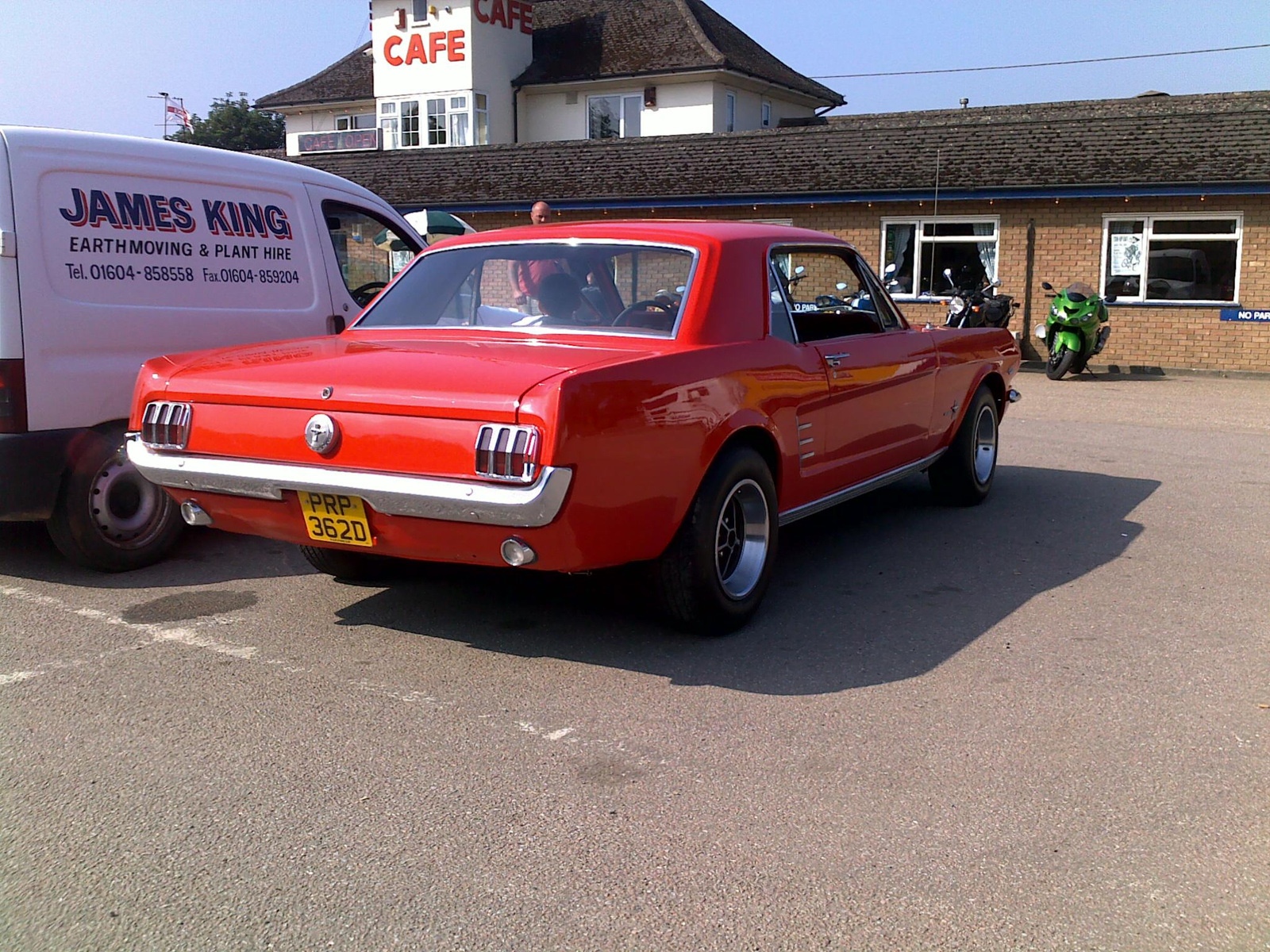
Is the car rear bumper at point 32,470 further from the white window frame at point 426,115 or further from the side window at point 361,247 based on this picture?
the white window frame at point 426,115

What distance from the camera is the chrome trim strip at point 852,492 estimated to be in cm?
528

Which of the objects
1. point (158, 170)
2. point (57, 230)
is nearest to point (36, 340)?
point (57, 230)

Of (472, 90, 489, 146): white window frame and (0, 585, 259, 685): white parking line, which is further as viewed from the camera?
(472, 90, 489, 146): white window frame

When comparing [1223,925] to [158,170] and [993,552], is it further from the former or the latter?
[158,170]

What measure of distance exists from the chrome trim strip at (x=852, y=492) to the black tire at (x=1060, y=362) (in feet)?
35.3

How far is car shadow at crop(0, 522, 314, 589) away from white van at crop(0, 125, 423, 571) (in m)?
0.13

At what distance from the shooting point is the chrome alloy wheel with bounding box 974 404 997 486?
25.1ft

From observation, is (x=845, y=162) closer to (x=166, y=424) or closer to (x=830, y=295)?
(x=830, y=295)

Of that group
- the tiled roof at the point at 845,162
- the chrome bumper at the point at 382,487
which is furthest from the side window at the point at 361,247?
the tiled roof at the point at 845,162

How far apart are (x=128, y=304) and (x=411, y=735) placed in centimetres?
310

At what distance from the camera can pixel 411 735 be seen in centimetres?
381

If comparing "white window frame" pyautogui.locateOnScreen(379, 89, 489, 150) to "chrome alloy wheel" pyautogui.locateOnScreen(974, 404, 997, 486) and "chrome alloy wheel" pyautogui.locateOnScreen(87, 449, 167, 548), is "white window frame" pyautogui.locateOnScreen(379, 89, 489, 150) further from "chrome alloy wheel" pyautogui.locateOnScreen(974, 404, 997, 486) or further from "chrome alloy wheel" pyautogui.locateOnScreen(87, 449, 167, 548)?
"chrome alloy wheel" pyautogui.locateOnScreen(87, 449, 167, 548)

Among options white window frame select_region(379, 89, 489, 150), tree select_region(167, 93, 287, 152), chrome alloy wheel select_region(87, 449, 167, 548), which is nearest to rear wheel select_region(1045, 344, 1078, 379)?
chrome alloy wheel select_region(87, 449, 167, 548)

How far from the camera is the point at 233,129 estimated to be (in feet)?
Result: 232
